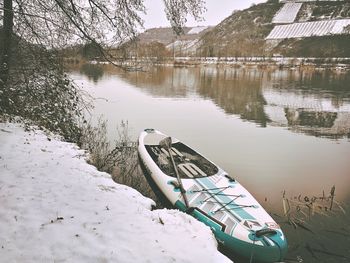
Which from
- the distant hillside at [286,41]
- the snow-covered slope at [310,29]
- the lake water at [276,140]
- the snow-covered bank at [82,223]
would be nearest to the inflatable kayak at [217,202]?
the lake water at [276,140]

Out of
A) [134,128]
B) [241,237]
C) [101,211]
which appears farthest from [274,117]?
[101,211]

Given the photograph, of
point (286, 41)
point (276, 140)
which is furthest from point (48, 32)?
point (286, 41)

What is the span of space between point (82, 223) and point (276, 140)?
12905 millimetres

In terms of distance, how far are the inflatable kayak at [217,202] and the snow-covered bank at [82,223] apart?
130cm

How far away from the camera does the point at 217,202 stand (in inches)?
265

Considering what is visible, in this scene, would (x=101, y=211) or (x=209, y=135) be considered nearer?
(x=101, y=211)

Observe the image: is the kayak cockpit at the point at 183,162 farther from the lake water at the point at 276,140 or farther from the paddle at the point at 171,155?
the lake water at the point at 276,140

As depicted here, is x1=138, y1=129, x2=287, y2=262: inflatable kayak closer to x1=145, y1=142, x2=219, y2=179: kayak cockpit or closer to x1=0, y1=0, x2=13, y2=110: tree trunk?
x1=145, y1=142, x2=219, y2=179: kayak cockpit

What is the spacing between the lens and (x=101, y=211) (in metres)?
4.79

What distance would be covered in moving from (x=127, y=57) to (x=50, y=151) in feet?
9.28

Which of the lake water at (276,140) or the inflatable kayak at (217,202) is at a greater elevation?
the inflatable kayak at (217,202)

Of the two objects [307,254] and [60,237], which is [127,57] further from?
[307,254]

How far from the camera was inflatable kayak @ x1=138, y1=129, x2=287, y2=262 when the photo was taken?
226 inches

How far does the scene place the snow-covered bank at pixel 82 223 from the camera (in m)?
3.74
